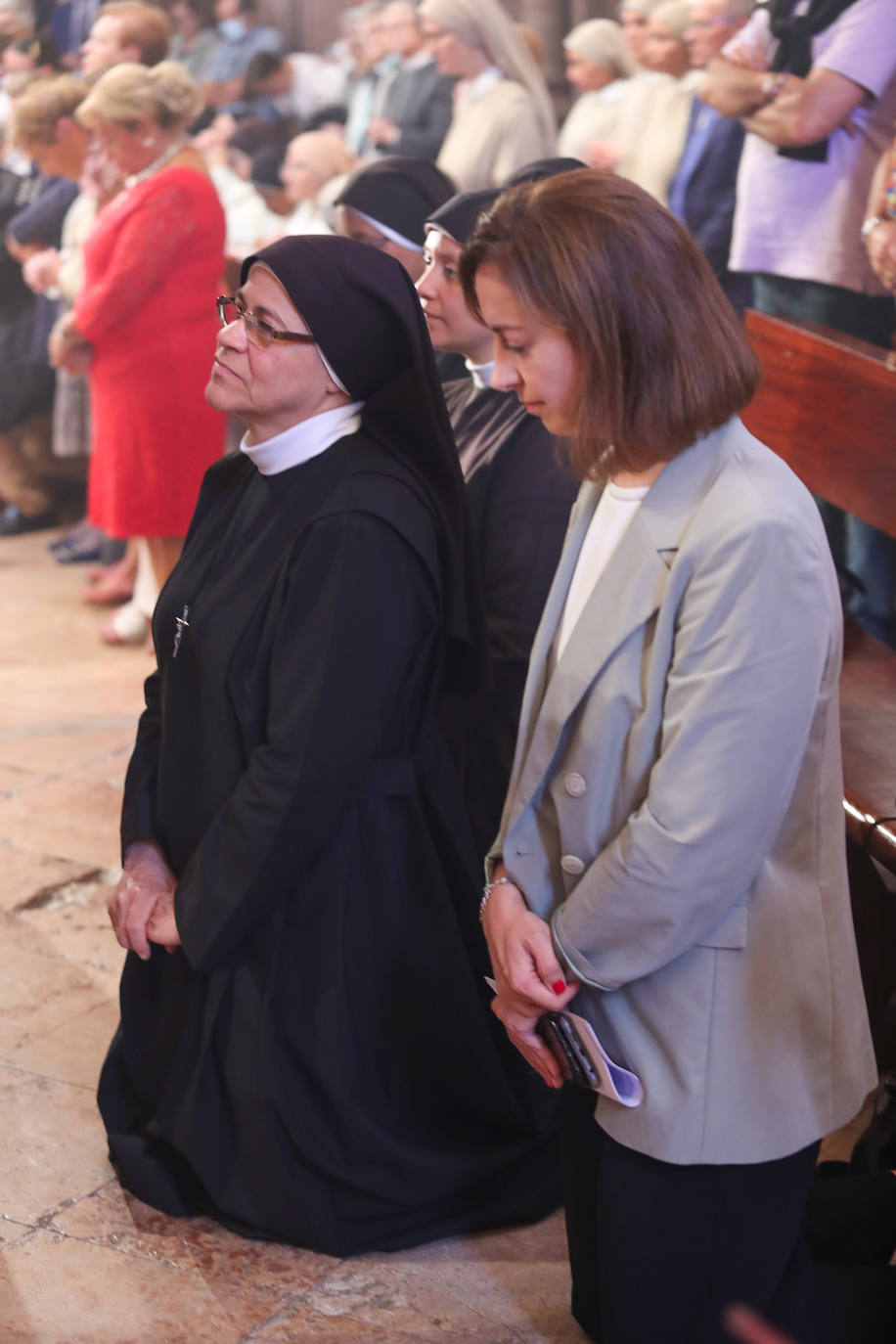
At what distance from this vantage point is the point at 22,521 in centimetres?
944

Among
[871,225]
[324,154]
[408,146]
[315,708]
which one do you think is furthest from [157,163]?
[315,708]

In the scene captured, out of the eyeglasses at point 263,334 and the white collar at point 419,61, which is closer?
the eyeglasses at point 263,334

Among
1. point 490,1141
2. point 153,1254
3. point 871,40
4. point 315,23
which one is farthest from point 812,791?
point 315,23

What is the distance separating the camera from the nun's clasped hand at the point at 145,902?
274cm

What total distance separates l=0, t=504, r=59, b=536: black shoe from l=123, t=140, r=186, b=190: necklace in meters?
A: 3.30

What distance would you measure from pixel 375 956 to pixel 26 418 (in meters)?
7.46

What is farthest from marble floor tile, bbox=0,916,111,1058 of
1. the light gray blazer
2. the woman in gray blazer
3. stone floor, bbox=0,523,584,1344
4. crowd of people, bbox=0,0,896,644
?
crowd of people, bbox=0,0,896,644

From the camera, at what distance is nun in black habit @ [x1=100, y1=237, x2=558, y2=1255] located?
8.30 ft

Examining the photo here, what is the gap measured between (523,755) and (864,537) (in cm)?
257

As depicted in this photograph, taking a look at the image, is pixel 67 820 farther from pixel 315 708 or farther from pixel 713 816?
pixel 713 816

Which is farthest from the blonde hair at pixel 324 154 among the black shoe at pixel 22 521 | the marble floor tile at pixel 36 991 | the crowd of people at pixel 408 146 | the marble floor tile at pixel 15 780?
the marble floor tile at pixel 36 991

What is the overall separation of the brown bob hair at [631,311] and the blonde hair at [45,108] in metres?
7.15

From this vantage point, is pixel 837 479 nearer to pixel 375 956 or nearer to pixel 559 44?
pixel 375 956

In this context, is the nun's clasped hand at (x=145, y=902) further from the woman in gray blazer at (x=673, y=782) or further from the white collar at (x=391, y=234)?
the white collar at (x=391, y=234)
